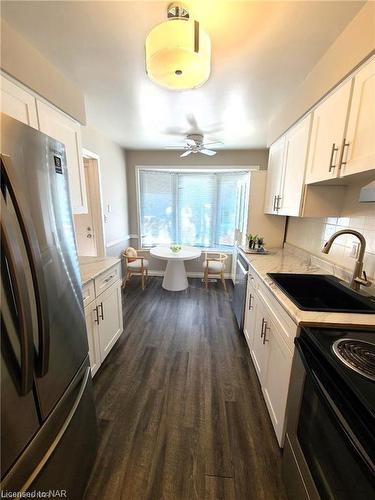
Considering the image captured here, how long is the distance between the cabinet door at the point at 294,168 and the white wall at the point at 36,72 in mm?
1972

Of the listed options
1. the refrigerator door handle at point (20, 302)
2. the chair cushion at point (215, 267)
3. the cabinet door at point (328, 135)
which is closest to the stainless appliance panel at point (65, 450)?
the refrigerator door handle at point (20, 302)

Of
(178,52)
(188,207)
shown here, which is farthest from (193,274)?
(178,52)

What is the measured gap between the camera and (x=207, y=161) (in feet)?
13.0

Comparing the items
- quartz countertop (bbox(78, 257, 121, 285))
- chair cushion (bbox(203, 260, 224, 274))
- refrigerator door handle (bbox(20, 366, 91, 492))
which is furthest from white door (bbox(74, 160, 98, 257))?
refrigerator door handle (bbox(20, 366, 91, 492))

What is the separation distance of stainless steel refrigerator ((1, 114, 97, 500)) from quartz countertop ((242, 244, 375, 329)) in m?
1.15

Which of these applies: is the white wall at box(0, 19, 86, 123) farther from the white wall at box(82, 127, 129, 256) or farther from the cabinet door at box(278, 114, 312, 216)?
the cabinet door at box(278, 114, 312, 216)

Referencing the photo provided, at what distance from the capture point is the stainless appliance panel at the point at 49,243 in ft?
2.32

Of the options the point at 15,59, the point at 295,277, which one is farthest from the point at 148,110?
the point at 295,277

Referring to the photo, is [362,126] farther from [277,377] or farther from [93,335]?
[93,335]

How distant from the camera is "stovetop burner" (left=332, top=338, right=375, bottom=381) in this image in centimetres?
75

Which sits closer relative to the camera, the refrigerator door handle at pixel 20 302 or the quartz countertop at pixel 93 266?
the refrigerator door handle at pixel 20 302

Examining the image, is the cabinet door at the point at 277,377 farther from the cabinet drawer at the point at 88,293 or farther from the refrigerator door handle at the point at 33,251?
the cabinet drawer at the point at 88,293

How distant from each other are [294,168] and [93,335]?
2.31 metres

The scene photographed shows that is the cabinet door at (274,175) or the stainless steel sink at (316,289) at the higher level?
the cabinet door at (274,175)
